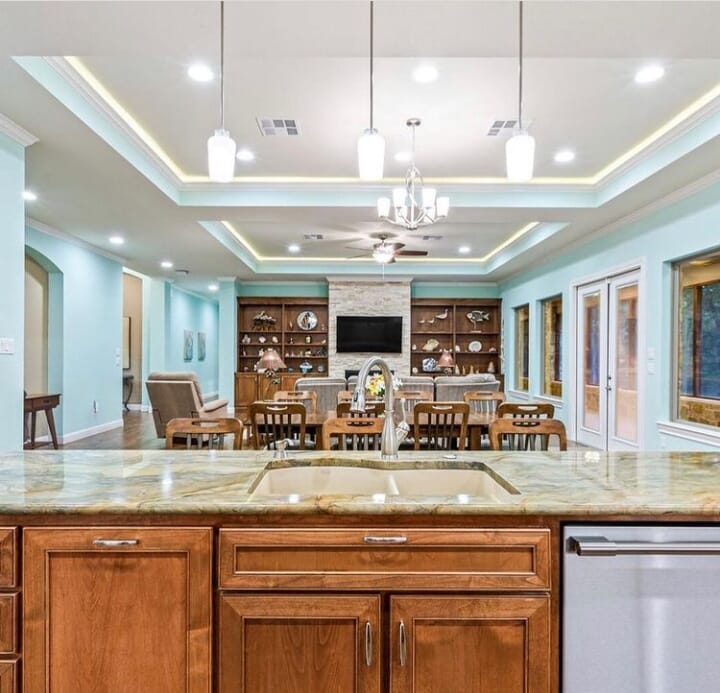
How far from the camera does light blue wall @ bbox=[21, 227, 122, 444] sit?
643 centimetres

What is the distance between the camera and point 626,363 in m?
5.66

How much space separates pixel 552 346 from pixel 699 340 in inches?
135

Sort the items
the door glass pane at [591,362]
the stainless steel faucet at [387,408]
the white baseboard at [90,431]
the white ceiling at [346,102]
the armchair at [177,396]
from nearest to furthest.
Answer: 1. the stainless steel faucet at [387,408]
2. the white ceiling at [346,102]
3. the armchair at [177,396]
4. the door glass pane at [591,362]
5. the white baseboard at [90,431]

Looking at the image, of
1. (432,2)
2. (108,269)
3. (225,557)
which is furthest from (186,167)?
(225,557)

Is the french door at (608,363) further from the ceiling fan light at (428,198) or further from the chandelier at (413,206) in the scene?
the ceiling fan light at (428,198)

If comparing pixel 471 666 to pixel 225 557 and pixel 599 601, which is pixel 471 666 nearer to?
pixel 599 601

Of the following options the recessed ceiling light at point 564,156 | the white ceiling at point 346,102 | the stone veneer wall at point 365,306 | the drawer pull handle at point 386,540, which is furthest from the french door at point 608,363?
the drawer pull handle at point 386,540

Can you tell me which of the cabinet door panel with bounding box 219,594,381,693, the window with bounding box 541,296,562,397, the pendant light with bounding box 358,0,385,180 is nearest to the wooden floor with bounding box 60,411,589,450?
the window with bounding box 541,296,562,397

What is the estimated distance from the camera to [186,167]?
4.72 meters

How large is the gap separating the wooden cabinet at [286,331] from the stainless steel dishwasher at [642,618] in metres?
9.16

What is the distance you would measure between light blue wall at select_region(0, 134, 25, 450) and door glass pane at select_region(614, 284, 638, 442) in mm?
5616

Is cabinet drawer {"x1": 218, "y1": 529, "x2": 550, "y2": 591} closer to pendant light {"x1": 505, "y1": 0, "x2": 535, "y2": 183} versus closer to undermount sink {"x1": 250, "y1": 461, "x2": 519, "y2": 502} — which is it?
undermount sink {"x1": 250, "y1": 461, "x2": 519, "y2": 502}

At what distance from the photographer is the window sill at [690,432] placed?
13.8ft

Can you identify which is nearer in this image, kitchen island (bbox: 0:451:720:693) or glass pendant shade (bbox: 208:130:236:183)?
kitchen island (bbox: 0:451:720:693)
